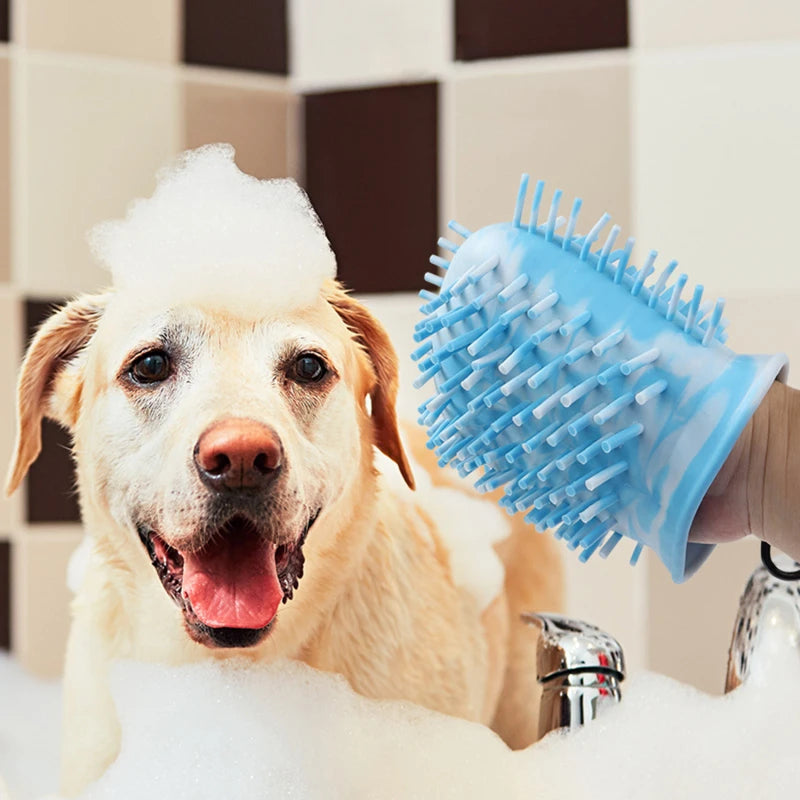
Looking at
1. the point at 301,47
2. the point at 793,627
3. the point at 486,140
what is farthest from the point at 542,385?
the point at 301,47

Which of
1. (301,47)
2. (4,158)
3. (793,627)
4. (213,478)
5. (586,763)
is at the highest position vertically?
(301,47)

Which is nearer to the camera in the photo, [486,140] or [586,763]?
[586,763]

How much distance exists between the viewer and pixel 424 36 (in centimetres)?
106

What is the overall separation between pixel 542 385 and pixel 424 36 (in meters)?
0.60

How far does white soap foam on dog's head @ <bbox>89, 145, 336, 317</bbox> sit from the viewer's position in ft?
2.55

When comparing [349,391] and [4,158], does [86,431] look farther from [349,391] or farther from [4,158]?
[4,158]

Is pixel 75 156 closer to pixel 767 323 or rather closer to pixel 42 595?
pixel 42 595

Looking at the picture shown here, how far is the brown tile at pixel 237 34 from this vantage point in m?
1.03

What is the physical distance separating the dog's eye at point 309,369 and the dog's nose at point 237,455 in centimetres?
9

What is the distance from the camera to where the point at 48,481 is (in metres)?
1.01

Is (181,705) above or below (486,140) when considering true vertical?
below

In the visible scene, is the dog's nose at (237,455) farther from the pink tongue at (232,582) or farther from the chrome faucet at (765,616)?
the chrome faucet at (765,616)

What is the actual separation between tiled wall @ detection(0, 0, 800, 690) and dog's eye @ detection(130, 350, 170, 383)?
9.6 inches

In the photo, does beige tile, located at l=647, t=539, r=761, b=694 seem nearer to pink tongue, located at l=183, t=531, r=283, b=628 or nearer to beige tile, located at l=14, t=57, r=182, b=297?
pink tongue, located at l=183, t=531, r=283, b=628
